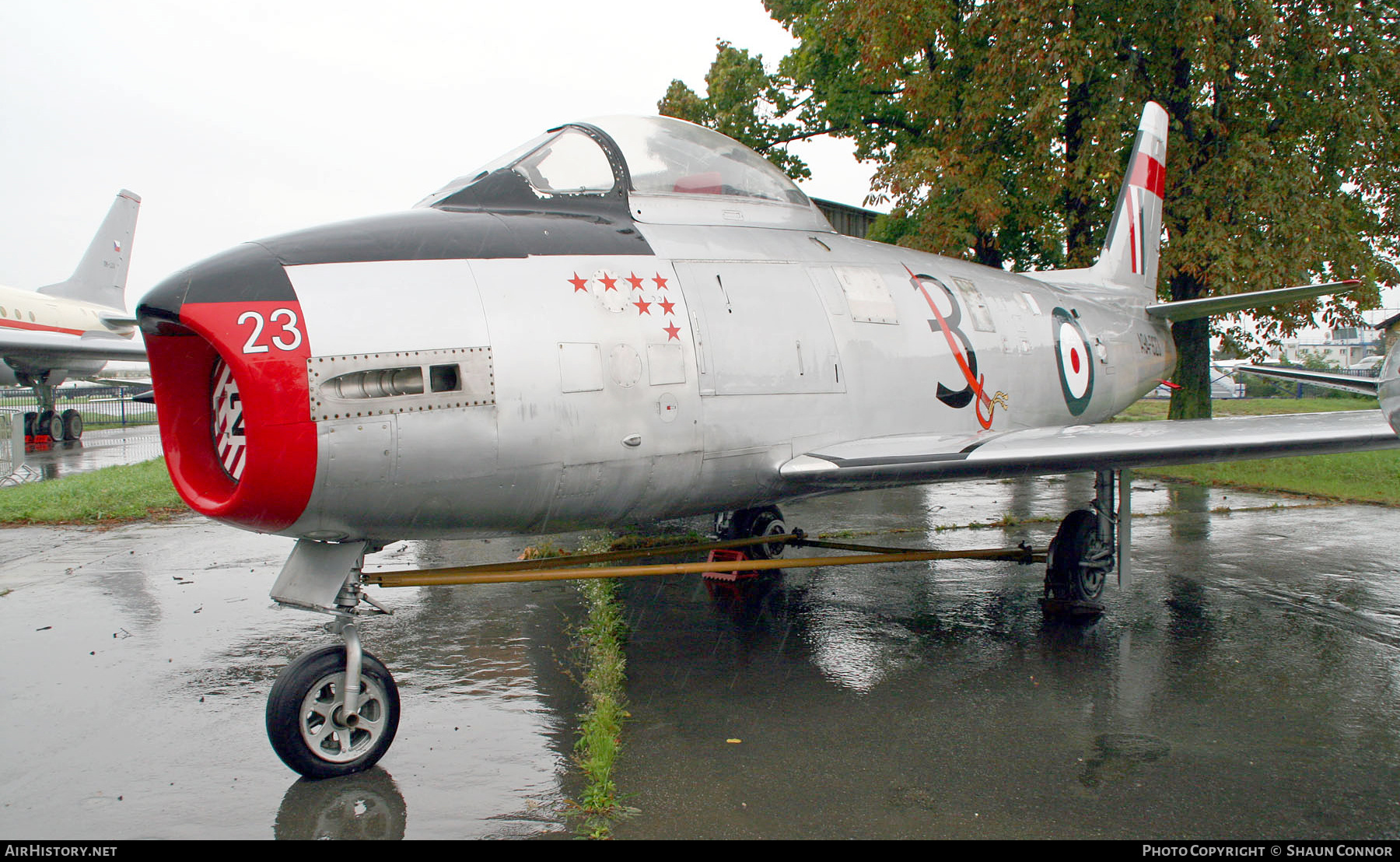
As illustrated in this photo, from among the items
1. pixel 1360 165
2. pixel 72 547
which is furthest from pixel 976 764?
pixel 1360 165

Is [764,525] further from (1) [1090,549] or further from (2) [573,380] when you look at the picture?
(2) [573,380]

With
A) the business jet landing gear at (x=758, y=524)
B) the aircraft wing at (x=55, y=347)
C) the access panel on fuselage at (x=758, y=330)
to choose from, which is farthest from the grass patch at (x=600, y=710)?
the aircraft wing at (x=55, y=347)

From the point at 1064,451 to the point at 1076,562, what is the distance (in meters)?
1.70

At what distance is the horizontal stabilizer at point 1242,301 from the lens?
288 inches

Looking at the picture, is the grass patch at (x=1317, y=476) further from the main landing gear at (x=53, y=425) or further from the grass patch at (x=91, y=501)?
the main landing gear at (x=53, y=425)

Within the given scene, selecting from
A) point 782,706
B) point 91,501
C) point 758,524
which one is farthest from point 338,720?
point 91,501

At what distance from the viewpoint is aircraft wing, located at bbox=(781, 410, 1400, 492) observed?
452cm

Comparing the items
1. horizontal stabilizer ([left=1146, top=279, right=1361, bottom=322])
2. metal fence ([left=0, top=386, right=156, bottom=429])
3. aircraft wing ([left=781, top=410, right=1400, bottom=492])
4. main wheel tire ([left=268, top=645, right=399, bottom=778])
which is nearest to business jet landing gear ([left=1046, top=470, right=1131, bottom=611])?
aircraft wing ([left=781, top=410, right=1400, bottom=492])

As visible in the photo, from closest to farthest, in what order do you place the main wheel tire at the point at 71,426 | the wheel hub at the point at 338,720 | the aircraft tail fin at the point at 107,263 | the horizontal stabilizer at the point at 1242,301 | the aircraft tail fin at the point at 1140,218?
the wheel hub at the point at 338,720 → the horizontal stabilizer at the point at 1242,301 → the aircraft tail fin at the point at 1140,218 → the main wheel tire at the point at 71,426 → the aircraft tail fin at the point at 107,263

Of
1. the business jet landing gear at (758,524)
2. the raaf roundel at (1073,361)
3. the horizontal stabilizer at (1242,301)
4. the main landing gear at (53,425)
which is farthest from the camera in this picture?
the main landing gear at (53,425)

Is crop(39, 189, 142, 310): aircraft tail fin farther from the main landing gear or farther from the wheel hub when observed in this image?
the wheel hub

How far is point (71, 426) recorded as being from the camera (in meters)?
21.9

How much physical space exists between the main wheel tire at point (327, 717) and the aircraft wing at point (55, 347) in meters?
16.4
